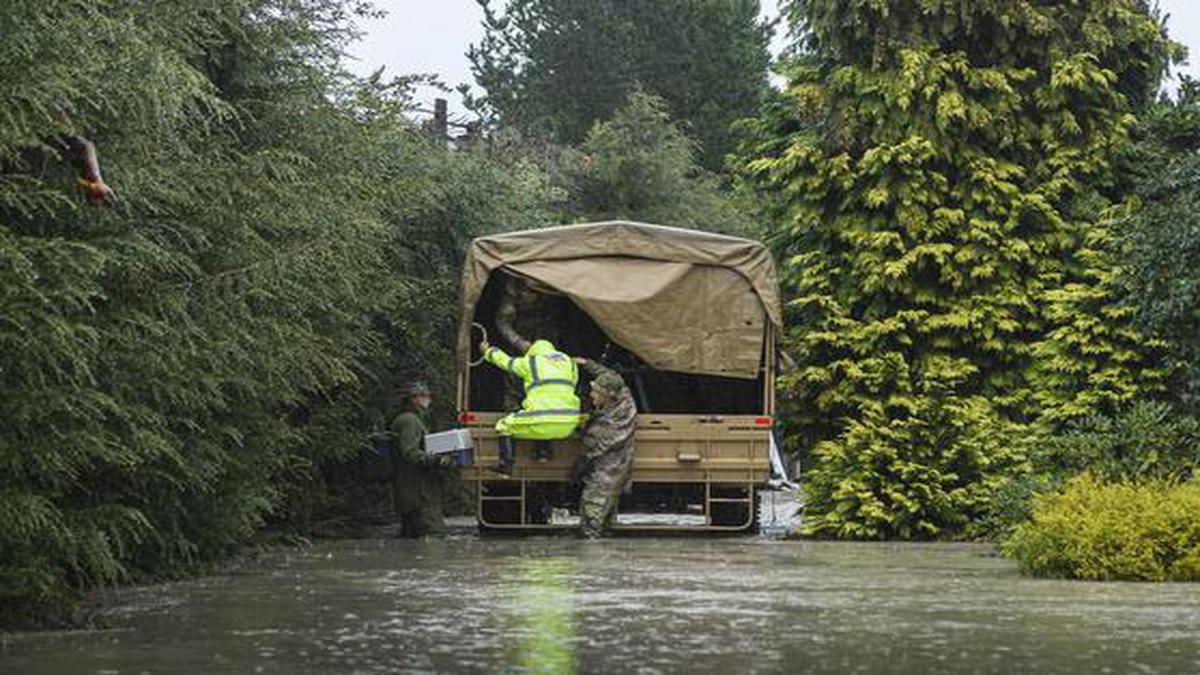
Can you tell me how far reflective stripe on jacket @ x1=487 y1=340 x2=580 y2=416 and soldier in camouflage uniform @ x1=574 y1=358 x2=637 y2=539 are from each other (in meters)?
0.35

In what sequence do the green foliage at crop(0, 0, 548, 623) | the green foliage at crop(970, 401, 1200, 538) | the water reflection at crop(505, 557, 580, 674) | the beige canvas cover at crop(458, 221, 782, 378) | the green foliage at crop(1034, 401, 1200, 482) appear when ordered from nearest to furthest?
the water reflection at crop(505, 557, 580, 674) < the green foliage at crop(0, 0, 548, 623) < the green foliage at crop(970, 401, 1200, 538) < the green foliage at crop(1034, 401, 1200, 482) < the beige canvas cover at crop(458, 221, 782, 378)

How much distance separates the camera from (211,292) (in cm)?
1705

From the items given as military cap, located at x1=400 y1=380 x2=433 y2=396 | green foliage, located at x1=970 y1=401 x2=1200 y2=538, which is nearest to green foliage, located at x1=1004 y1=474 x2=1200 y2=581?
green foliage, located at x1=970 y1=401 x2=1200 y2=538

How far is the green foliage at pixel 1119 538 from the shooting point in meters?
17.2

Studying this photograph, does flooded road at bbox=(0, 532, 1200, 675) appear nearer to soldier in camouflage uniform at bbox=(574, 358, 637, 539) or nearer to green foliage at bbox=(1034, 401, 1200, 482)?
green foliage at bbox=(1034, 401, 1200, 482)

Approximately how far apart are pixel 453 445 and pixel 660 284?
2.83m

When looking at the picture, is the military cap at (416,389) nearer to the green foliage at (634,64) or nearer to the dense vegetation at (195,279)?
the dense vegetation at (195,279)

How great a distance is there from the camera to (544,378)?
23812mm

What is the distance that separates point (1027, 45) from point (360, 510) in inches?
357

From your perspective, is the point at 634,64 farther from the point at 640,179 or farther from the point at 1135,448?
the point at 1135,448

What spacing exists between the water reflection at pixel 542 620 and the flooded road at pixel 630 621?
0.07ft

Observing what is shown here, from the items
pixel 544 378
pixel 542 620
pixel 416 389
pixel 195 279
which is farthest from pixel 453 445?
pixel 542 620

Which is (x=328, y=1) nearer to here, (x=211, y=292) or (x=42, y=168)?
(x=211, y=292)

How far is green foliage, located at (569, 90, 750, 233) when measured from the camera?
5759cm
